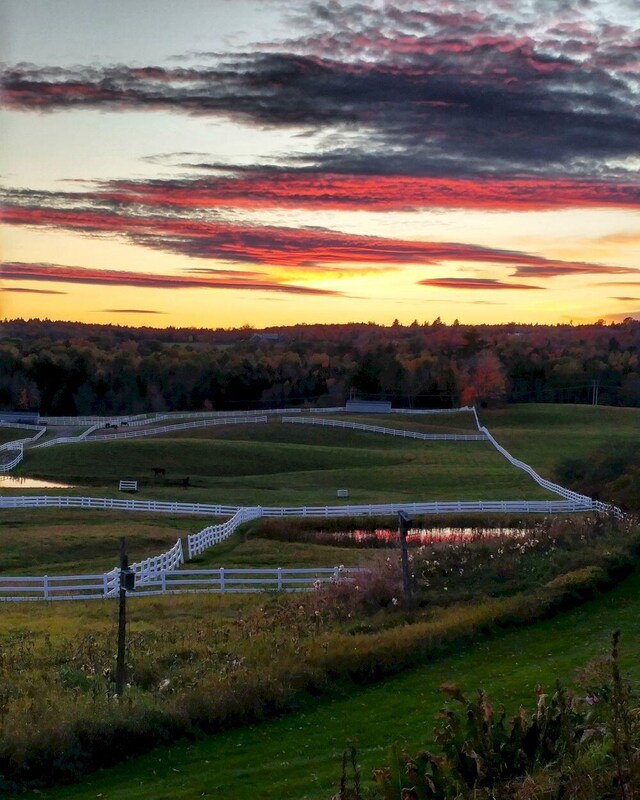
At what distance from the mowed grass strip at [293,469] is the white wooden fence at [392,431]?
5.61 feet

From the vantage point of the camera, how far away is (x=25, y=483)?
6059cm

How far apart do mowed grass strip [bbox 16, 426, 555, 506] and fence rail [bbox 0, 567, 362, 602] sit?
20637 mm

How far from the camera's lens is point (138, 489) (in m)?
57.8

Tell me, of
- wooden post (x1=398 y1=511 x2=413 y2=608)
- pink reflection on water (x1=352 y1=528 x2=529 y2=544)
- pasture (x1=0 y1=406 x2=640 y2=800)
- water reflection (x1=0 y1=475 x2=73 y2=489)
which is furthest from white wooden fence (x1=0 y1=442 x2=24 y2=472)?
wooden post (x1=398 y1=511 x2=413 y2=608)

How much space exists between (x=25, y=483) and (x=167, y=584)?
33.4 meters

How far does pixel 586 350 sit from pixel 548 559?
474 feet

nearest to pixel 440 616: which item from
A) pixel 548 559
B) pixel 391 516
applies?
pixel 548 559

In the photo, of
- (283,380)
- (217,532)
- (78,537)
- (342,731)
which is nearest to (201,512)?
(217,532)

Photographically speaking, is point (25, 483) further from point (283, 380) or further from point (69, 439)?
point (283, 380)

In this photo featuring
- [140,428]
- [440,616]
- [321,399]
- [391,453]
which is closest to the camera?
[440,616]

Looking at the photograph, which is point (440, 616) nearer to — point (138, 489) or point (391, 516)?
point (391, 516)

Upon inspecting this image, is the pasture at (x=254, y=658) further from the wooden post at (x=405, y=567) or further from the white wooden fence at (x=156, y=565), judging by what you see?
the white wooden fence at (x=156, y=565)

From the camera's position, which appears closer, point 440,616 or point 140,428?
point 440,616

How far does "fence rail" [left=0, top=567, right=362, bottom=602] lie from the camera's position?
1096 inches
